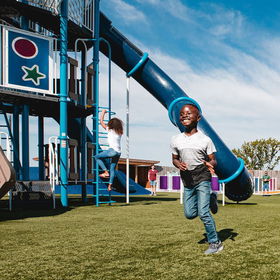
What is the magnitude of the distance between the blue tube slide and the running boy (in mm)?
6334

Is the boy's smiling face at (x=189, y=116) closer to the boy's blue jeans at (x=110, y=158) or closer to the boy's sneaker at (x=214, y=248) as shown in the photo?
the boy's sneaker at (x=214, y=248)

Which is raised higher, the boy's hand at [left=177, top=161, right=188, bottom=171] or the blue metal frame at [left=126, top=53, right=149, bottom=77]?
the blue metal frame at [left=126, top=53, right=149, bottom=77]

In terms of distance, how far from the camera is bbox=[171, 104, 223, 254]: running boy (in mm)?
3697

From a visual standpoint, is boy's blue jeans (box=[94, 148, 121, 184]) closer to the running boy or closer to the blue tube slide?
the blue tube slide

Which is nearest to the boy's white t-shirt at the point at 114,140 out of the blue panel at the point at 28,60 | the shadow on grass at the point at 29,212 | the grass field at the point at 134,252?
the shadow on grass at the point at 29,212

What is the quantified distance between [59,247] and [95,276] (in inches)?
51.0

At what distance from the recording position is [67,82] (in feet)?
31.7

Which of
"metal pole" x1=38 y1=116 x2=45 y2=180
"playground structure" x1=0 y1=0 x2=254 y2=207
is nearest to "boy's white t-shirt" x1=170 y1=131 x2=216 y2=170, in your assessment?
"playground structure" x1=0 y1=0 x2=254 y2=207

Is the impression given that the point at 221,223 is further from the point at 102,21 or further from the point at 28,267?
the point at 102,21

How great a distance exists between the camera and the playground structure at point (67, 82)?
9.04 meters

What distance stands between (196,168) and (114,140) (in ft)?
18.4

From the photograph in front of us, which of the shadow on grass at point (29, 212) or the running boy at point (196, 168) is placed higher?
the running boy at point (196, 168)

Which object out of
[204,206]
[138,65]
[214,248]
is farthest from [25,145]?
[214,248]

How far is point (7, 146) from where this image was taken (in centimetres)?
827
